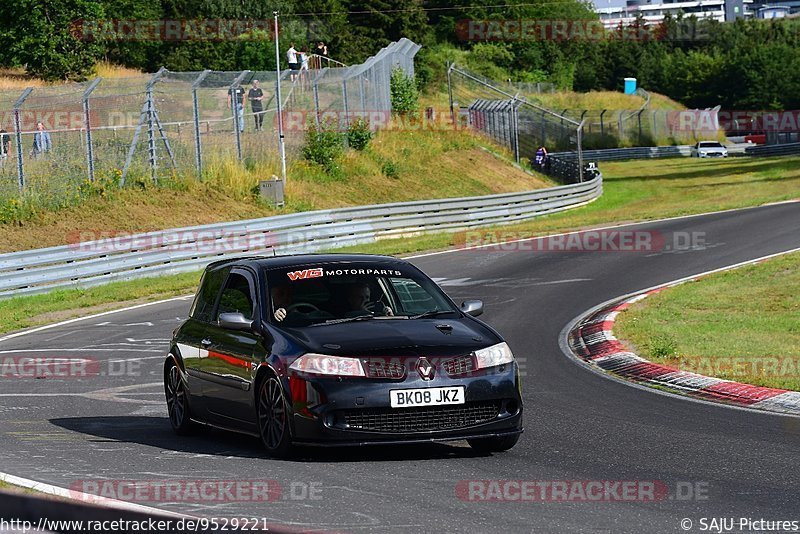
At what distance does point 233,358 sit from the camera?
9.20m

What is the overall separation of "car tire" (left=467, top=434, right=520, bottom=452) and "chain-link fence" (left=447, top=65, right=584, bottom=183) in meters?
39.6

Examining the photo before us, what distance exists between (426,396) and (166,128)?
26.6 metres

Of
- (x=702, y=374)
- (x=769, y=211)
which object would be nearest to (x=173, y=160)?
(x=769, y=211)

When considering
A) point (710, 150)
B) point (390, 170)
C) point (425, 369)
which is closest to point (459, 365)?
point (425, 369)

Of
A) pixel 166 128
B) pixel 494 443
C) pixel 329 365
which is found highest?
pixel 166 128

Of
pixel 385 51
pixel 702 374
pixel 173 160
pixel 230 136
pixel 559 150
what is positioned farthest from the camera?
pixel 559 150

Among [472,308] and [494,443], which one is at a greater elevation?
[472,308]

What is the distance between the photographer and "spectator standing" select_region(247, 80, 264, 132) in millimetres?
35094

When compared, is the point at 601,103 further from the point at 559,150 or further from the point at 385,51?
the point at 385,51

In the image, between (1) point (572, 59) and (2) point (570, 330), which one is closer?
(2) point (570, 330)

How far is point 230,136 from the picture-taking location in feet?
114

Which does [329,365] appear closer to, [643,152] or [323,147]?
[323,147]

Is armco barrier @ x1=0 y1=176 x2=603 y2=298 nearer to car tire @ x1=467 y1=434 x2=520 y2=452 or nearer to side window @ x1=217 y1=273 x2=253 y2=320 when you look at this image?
side window @ x1=217 y1=273 x2=253 y2=320

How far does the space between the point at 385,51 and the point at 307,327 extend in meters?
39.1
